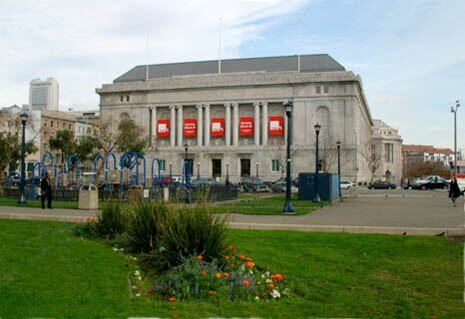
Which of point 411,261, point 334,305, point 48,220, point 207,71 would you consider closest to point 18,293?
point 334,305

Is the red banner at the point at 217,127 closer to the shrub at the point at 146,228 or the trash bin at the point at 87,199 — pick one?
the trash bin at the point at 87,199

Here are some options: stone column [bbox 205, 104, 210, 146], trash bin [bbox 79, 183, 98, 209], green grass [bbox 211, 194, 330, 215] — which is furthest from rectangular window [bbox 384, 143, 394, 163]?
trash bin [bbox 79, 183, 98, 209]

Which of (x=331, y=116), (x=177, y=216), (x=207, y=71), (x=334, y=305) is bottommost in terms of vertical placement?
(x=334, y=305)

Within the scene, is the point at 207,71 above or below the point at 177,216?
above

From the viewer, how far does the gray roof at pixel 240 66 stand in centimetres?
10356

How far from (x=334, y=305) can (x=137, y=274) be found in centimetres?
327

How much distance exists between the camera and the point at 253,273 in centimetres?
928

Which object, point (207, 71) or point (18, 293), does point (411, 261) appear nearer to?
point (18, 293)

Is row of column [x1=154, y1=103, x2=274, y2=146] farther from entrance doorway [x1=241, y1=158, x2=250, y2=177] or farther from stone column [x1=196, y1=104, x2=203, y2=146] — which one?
entrance doorway [x1=241, y1=158, x2=250, y2=177]

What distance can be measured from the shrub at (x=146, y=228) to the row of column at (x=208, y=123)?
91237 millimetres

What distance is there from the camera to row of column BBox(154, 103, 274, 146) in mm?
102644

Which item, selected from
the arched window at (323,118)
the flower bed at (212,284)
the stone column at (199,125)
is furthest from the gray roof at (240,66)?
the flower bed at (212,284)

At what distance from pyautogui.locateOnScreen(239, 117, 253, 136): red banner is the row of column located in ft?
2.58

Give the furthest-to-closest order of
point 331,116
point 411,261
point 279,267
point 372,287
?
point 331,116 → point 411,261 → point 279,267 → point 372,287
